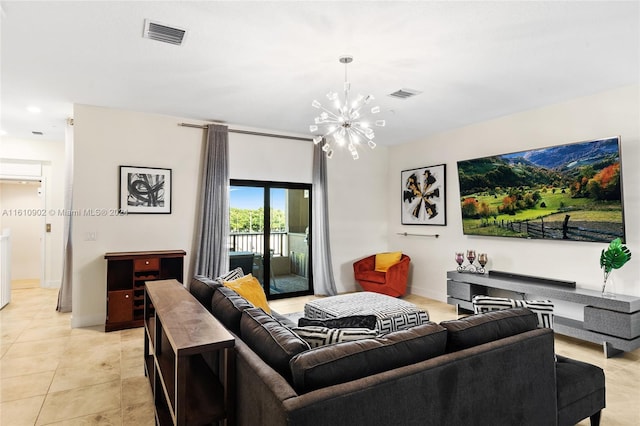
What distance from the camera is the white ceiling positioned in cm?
252

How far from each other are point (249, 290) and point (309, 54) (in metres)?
2.18

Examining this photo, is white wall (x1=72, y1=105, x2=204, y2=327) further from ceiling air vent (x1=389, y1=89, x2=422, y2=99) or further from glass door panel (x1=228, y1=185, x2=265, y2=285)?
ceiling air vent (x1=389, y1=89, x2=422, y2=99)

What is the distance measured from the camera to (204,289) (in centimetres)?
283

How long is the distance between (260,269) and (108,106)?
323 centimetres

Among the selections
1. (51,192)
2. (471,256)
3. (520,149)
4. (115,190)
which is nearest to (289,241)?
(115,190)

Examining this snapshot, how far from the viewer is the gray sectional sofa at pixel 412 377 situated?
137 cm

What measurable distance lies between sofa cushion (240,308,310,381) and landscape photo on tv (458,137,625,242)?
13.2ft

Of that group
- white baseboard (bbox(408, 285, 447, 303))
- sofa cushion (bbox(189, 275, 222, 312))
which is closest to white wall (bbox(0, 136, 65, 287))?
sofa cushion (bbox(189, 275, 222, 312))

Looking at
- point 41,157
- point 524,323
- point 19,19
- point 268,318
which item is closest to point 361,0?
point 268,318

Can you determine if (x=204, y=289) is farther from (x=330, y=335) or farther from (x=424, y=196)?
(x=424, y=196)

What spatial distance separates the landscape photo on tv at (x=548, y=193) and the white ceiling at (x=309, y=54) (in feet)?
2.32

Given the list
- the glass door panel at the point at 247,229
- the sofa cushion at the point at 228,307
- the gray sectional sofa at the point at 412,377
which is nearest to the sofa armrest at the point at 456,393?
the gray sectional sofa at the point at 412,377

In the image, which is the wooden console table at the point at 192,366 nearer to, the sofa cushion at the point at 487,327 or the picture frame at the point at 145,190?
the sofa cushion at the point at 487,327

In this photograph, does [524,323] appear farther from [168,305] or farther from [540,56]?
[540,56]
